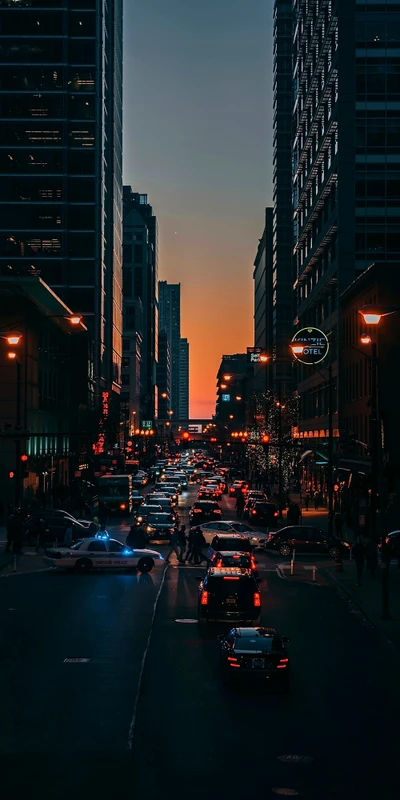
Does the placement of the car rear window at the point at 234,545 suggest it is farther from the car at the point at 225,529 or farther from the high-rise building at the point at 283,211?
the high-rise building at the point at 283,211

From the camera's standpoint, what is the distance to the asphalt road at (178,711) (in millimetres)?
13703

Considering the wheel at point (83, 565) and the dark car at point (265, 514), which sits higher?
the dark car at point (265, 514)

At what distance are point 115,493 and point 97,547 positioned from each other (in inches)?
1307

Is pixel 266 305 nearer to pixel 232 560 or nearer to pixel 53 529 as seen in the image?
pixel 53 529

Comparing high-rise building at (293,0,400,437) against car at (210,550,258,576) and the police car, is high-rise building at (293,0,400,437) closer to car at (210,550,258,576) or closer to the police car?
the police car

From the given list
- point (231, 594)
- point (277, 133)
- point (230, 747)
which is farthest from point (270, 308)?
point (230, 747)

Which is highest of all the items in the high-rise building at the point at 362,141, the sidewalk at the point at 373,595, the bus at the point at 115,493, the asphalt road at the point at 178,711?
the high-rise building at the point at 362,141

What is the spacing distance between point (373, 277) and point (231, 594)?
145 ft

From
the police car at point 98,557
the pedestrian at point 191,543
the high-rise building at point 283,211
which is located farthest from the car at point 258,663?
the high-rise building at point 283,211

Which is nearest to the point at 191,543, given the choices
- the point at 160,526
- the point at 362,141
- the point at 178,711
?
the point at 160,526

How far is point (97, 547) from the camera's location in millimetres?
40312

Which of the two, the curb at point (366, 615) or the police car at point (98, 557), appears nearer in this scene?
the curb at point (366, 615)

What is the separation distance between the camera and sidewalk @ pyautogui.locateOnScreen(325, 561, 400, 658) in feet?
87.7

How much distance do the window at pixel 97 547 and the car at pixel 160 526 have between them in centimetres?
1374
